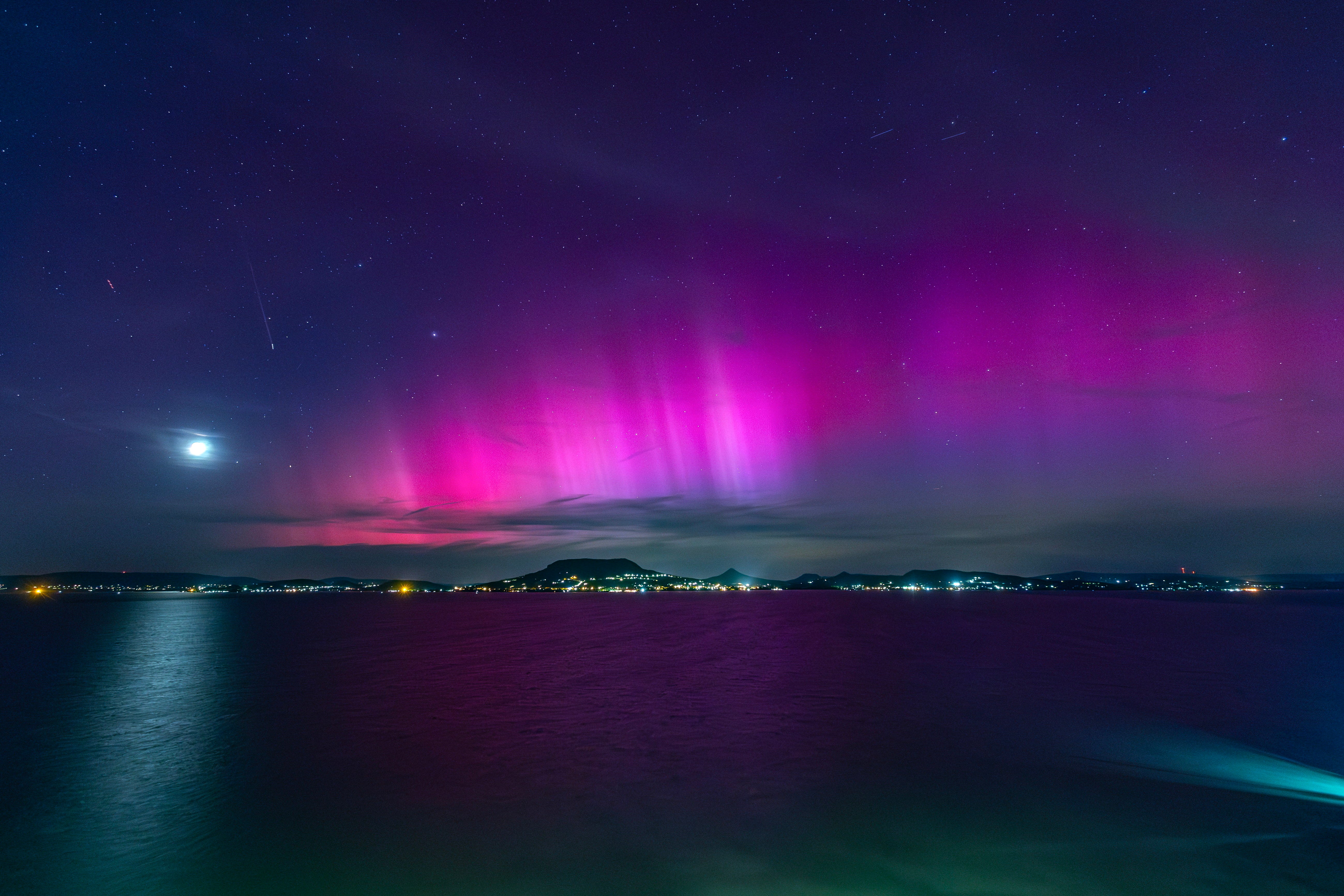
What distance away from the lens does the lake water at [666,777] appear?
8336 millimetres

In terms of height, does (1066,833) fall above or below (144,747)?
below

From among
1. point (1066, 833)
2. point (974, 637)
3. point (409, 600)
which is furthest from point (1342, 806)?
point (409, 600)

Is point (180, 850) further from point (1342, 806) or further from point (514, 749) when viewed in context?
point (1342, 806)

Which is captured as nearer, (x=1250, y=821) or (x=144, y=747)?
(x=1250, y=821)

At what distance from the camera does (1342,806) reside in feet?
34.2

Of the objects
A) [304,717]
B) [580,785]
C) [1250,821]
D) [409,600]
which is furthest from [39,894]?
[409,600]

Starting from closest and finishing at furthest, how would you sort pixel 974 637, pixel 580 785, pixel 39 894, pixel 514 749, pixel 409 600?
1. pixel 39 894
2. pixel 580 785
3. pixel 514 749
4. pixel 974 637
5. pixel 409 600

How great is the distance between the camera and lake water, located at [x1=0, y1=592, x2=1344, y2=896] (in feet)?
27.3

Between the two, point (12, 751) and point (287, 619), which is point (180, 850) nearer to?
point (12, 751)

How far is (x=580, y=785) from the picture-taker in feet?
38.9

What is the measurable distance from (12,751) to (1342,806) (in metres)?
27.3

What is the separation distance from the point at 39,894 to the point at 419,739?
7.52m

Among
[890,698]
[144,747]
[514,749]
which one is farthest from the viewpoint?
[890,698]

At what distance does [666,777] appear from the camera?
12.4 meters
